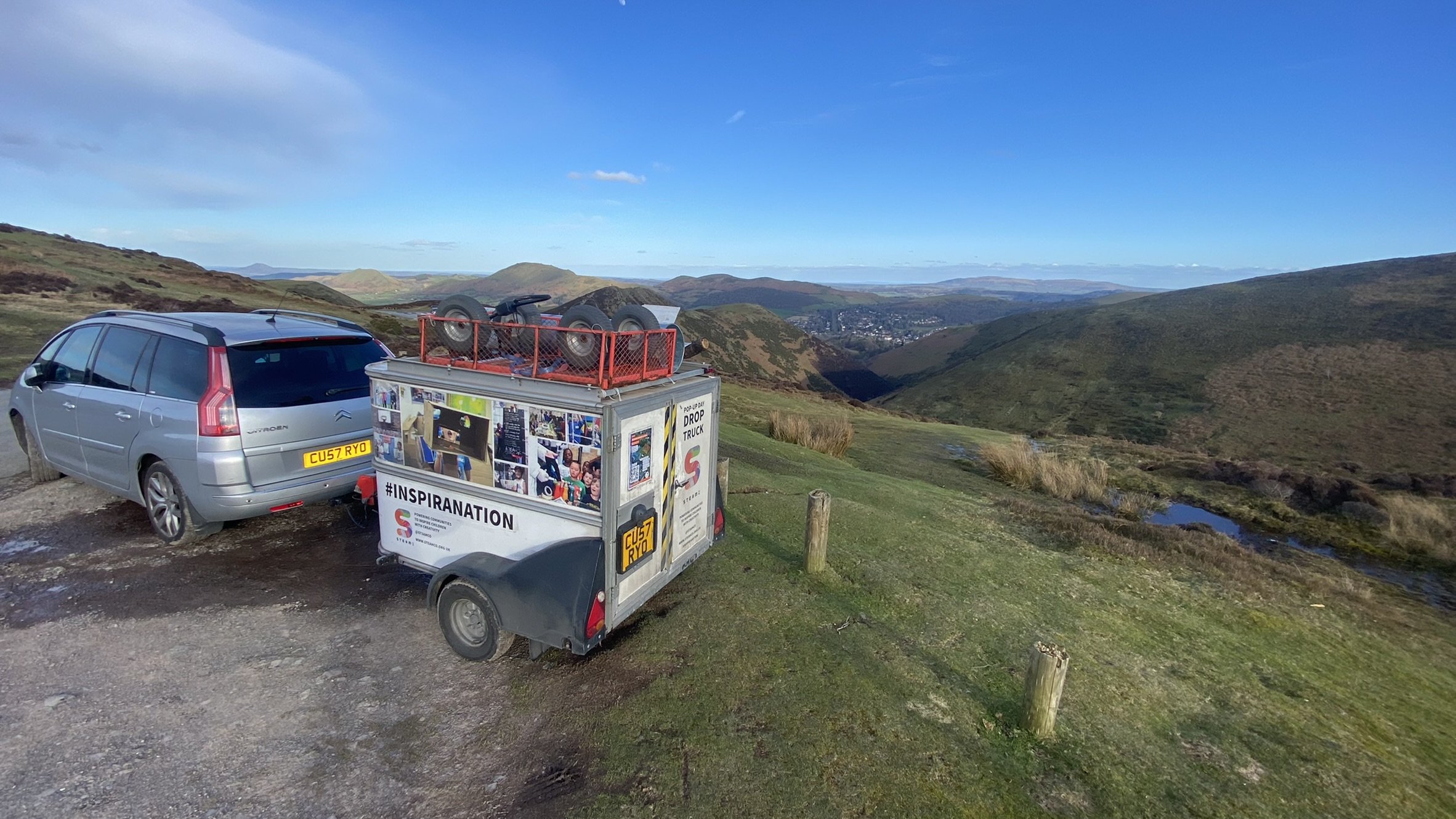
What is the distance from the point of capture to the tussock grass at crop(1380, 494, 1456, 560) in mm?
12305

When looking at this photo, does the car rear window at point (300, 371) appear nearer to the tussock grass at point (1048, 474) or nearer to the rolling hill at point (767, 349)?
the tussock grass at point (1048, 474)

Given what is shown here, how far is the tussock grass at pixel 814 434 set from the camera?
58.6 feet

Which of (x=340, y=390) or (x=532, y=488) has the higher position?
(x=340, y=390)

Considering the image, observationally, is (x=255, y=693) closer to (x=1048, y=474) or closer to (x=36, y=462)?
(x=36, y=462)

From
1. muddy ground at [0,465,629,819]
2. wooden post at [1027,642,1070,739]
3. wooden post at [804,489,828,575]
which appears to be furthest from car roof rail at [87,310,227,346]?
wooden post at [1027,642,1070,739]

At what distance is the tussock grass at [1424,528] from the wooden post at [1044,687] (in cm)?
1382

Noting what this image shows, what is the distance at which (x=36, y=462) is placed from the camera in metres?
8.09

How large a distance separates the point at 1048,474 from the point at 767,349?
238 feet

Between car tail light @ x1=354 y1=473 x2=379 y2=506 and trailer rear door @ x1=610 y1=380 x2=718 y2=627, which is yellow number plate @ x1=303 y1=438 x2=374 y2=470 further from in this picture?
trailer rear door @ x1=610 y1=380 x2=718 y2=627

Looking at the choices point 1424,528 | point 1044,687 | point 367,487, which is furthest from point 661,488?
point 1424,528

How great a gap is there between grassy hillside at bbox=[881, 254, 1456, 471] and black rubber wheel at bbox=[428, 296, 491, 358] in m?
40.0

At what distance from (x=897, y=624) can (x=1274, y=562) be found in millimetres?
7738

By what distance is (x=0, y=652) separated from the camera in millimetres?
4652

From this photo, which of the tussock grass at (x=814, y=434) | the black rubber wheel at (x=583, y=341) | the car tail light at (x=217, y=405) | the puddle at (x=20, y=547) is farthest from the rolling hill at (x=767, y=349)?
the black rubber wheel at (x=583, y=341)
